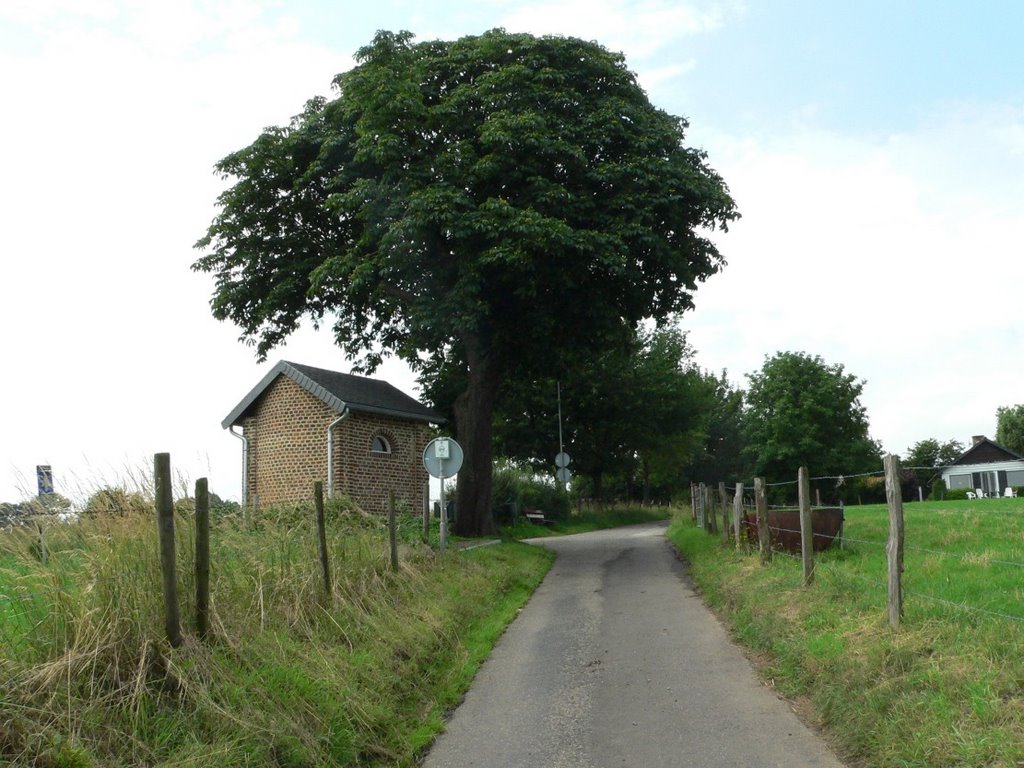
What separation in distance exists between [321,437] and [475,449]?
4.15m

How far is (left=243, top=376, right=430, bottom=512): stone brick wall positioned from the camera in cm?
2575

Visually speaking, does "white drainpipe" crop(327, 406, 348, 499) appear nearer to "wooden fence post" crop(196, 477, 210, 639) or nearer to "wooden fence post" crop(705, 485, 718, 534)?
"wooden fence post" crop(705, 485, 718, 534)

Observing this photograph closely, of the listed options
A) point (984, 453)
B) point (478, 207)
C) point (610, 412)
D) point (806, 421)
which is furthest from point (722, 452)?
point (478, 207)

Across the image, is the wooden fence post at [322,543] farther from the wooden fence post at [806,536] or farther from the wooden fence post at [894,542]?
the wooden fence post at [806,536]

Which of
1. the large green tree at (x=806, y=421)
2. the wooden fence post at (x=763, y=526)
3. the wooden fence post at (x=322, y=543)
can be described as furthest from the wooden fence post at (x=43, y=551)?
the large green tree at (x=806, y=421)

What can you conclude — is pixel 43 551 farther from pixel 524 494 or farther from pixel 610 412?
pixel 610 412

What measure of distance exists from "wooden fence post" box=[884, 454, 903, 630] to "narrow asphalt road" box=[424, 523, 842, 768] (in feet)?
4.52

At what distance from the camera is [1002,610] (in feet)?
27.3

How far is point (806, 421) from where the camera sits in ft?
223

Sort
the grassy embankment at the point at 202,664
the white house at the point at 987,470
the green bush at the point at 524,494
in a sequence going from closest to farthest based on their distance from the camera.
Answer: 1. the grassy embankment at the point at 202,664
2. the green bush at the point at 524,494
3. the white house at the point at 987,470

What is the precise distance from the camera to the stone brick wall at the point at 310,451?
2575 cm

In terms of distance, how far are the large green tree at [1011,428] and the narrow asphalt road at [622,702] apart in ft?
306

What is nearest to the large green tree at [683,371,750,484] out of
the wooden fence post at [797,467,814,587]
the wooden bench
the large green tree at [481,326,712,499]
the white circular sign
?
the large green tree at [481,326,712,499]

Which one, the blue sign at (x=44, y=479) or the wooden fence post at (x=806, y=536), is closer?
the blue sign at (x=44, y=479)
